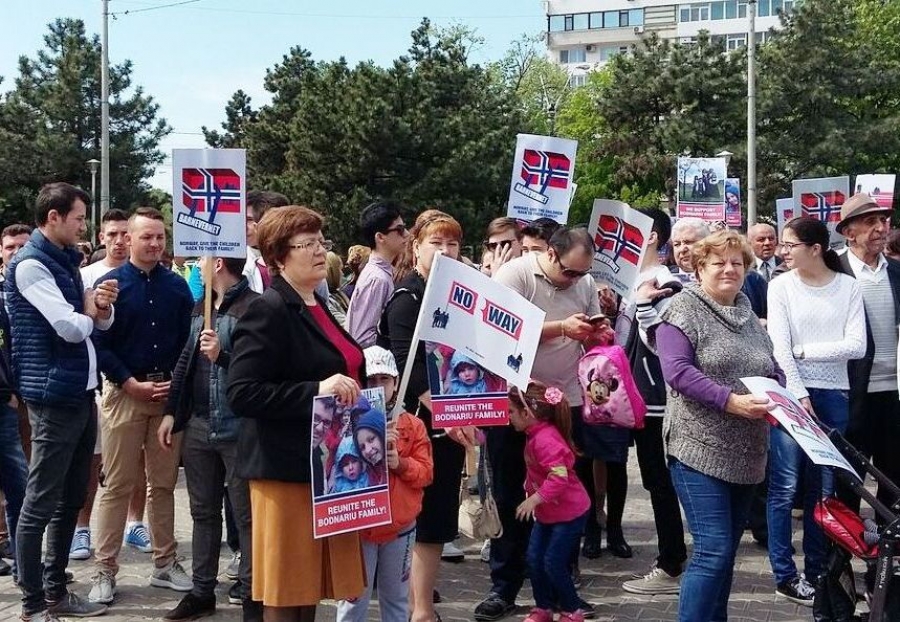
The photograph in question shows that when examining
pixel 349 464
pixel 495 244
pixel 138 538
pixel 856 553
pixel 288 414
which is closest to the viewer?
pixel 288 414

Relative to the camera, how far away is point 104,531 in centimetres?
627

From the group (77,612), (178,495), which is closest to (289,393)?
(77,612)

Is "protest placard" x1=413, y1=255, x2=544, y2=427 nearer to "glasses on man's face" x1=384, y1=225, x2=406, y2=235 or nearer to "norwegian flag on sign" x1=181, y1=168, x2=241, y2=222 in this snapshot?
"norwegian flag on sign" x1=181, y1=168, x2=241, y2=222

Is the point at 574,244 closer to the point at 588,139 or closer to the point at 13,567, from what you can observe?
the point at 13,567

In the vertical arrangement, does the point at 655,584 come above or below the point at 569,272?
below

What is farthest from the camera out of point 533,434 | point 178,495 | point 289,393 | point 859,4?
point 859,4

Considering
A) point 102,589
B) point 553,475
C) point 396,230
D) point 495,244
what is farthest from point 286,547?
point 495,244

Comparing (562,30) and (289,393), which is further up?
(562,30)

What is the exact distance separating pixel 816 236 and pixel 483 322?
2.29 meters

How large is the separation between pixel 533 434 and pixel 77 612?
2612 mm

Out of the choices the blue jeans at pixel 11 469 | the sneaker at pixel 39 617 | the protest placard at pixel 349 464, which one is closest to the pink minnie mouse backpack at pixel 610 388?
the protest placard at pixel 349 464

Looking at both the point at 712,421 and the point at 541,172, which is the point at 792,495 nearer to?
the point at 712,421

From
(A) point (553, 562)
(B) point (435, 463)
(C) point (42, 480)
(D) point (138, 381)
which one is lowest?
(A) point (553, 562)

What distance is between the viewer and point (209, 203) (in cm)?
565
